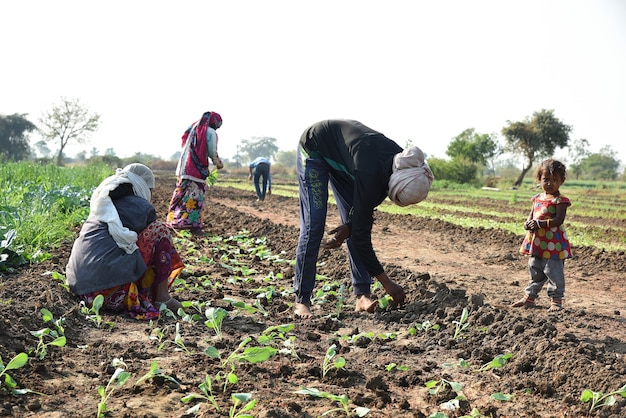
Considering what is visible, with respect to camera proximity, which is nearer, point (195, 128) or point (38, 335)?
point (38, 335)

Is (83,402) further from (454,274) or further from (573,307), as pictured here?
(454,274)

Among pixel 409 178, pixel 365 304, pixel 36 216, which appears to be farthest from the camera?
pixel 36 216

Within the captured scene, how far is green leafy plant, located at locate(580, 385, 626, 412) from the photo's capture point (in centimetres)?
269

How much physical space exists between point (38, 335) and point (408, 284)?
315 cm

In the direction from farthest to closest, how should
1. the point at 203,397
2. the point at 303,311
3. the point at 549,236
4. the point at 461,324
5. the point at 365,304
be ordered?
1. the point at 549,236
2. the point at 365,304
3. the point at 303,311
4. the point at 461,324
5. the point at 203,397

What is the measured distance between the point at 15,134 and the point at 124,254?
57.4 metres

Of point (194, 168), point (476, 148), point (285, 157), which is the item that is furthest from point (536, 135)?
point (285, 157)

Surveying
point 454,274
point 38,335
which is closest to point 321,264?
point 454,274

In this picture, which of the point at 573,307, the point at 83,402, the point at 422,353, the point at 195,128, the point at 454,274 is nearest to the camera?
the point at 83,402

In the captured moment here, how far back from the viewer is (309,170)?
13.8ft

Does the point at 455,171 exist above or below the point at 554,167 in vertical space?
above

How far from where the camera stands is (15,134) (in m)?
54.5

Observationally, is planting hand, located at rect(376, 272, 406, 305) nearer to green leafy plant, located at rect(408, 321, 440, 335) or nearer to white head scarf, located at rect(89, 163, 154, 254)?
green leafy plant, located at rect(408, 321, 440, 335)

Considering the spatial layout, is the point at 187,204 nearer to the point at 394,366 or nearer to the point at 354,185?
the point at 354,185
